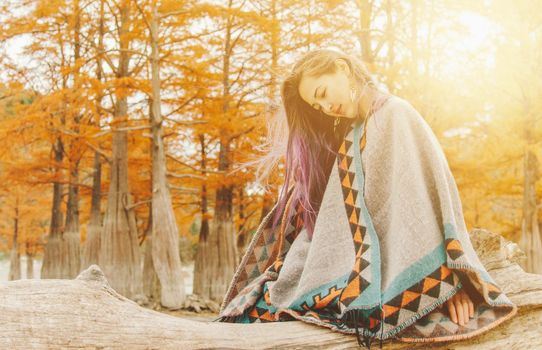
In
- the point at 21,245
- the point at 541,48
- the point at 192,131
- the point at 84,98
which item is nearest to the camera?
the point at 541,48

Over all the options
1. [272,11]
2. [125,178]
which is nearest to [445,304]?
[272,11]

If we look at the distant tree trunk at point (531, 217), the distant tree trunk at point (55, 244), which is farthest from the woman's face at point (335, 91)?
the distant tree trunk at point (55, 244)

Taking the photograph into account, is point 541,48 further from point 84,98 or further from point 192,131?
point 84,98

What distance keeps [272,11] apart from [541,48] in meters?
5.26

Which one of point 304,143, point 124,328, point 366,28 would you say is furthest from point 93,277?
point 366,28

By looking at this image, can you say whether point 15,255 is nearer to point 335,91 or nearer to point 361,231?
point 335,91

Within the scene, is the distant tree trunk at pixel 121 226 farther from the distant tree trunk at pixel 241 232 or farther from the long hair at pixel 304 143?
the long hair at pixel 304 143

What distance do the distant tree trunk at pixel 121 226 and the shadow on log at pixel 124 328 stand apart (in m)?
10.2

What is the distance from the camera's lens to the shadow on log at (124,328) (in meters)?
1.51

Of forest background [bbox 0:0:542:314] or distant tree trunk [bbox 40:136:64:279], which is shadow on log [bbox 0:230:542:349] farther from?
distant tree trunk [bbox 40:136:64:279]

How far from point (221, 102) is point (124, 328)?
9546 millimetres

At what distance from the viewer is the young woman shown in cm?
175

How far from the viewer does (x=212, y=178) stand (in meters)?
11.1

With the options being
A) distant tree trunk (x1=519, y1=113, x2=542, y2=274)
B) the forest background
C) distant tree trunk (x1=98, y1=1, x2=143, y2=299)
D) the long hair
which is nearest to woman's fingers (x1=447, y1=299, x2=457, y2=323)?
the long hair
